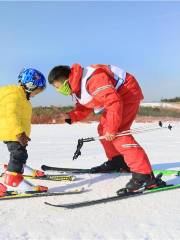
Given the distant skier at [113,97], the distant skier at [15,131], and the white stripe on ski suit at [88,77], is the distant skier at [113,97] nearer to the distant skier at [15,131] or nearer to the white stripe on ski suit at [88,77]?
the white stripe on ski suit at [88,77]

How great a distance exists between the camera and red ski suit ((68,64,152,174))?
4250 millimetres

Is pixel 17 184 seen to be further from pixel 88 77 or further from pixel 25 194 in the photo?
pixel 88 77

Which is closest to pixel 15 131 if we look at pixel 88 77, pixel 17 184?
pixel 17 184

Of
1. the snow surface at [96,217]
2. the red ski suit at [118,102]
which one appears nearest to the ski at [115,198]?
the snow surface at [96,217]

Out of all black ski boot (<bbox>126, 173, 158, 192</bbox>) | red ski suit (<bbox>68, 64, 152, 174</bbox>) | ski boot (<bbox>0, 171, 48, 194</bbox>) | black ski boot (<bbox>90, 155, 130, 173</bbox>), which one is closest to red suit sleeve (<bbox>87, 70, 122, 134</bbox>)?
red ski suit (<bbox>68, 64, 152, 174</bbox>)

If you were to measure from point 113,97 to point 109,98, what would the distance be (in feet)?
0.14

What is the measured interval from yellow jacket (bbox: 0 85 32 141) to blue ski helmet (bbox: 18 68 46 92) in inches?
4.2

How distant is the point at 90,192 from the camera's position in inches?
180

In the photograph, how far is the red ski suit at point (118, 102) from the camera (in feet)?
13.9

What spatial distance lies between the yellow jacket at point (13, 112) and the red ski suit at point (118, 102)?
0.57m

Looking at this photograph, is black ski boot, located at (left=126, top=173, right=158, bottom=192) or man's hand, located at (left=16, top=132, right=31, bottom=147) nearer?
man's hand, located at (left=16, top=132, right=31, bottom=147)

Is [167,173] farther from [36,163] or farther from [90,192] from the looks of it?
[36,163]

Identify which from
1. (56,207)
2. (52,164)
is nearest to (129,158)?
(56,207)

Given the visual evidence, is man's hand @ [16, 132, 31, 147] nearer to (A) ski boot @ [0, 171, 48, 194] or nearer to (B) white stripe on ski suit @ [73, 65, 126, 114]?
(A) ski boot @ [0, 171, 48, 194]
